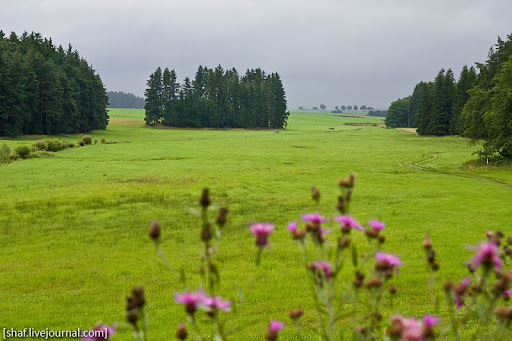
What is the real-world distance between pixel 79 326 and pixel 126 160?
30.1m

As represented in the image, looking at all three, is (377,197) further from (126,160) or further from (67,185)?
(126,160)

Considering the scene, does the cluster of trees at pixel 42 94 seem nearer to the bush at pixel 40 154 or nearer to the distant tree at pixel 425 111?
the bush at pixel 40 154

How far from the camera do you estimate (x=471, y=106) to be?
111ft

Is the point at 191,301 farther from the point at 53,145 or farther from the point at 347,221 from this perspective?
the point at 53,145

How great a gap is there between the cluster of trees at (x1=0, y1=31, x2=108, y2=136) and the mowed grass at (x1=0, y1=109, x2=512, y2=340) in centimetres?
3134

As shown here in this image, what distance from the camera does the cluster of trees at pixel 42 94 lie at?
5709 cm

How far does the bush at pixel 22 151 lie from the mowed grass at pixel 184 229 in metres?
5.97

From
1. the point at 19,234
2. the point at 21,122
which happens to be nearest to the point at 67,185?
the point at 19,234

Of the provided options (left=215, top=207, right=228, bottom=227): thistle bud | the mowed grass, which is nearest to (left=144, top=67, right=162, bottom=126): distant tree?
the mowed grass

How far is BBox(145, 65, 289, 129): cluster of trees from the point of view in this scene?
316ft

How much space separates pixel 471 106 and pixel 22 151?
39.7 meters

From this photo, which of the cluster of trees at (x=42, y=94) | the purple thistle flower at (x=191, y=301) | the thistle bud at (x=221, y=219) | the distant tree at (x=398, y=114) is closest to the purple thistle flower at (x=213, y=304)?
the purple thistle flower at (x=191, y=301)

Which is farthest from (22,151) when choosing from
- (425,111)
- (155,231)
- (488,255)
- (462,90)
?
(425,111)

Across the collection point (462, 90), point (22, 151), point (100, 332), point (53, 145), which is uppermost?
point (462, 90)
